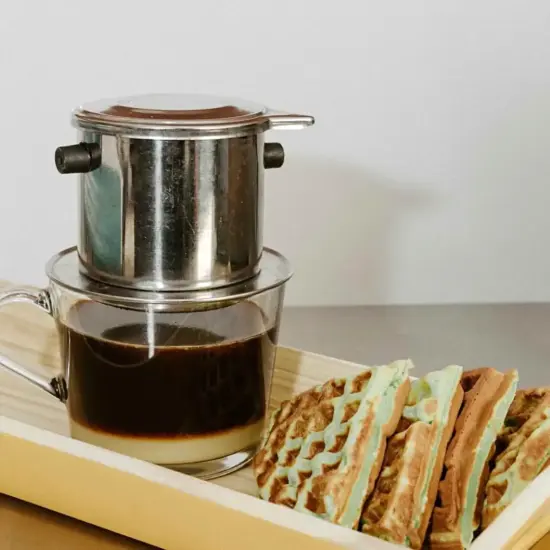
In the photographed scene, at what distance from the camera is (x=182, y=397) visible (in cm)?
75

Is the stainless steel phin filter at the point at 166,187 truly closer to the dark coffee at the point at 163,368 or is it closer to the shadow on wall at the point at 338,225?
the dark coffee at the point at 163,368

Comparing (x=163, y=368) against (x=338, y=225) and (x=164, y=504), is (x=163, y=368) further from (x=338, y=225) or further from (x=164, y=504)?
(x=338, y=225)

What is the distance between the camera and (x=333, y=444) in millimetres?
711

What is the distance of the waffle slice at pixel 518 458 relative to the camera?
0.65m

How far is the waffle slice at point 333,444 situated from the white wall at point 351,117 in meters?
0.70

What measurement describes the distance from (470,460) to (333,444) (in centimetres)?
11

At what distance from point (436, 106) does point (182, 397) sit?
0.87 m

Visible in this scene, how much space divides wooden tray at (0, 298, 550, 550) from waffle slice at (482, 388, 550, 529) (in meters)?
0.03

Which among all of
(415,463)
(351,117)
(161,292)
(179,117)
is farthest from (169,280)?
(351,117)

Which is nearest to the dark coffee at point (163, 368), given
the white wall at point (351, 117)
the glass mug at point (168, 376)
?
the glass mug at point (168, 376)

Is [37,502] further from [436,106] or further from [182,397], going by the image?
[436,106]

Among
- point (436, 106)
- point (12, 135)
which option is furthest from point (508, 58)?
point (12, 135)

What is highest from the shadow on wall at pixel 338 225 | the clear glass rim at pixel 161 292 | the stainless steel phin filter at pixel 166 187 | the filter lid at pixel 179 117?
the filter lid at pixel 179 117

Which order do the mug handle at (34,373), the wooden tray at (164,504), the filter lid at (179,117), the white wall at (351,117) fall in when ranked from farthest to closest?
the white wall at (351,117)
the mug handle at (34,373)
the filter lid at (179,117)
the wooden tray at (164,504)
